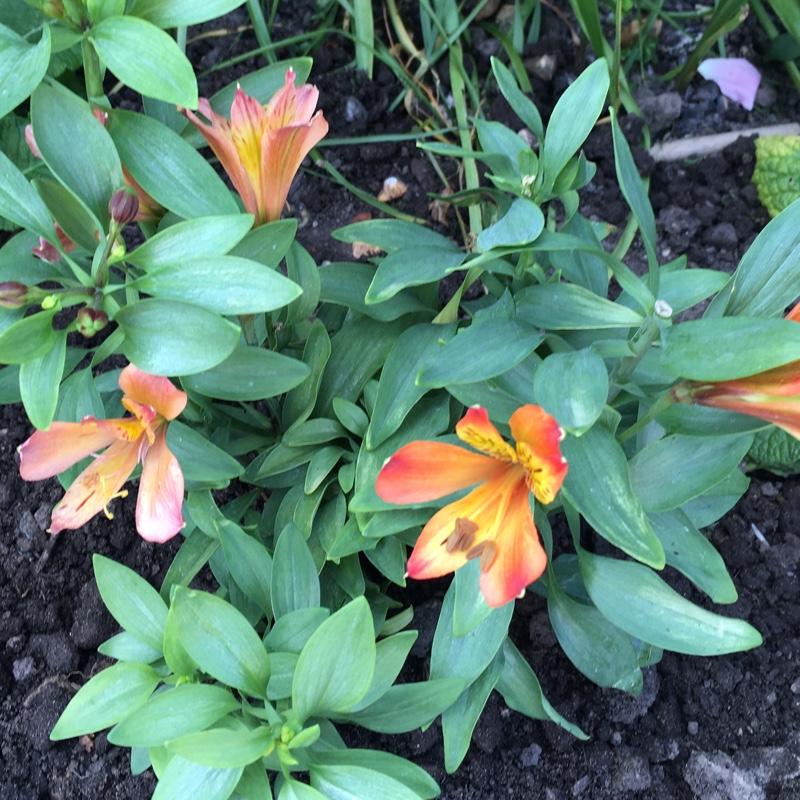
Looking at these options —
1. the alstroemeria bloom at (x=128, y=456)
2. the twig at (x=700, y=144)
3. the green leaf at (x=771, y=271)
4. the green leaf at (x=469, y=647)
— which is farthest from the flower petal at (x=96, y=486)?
the twig at (x=700, y=144)

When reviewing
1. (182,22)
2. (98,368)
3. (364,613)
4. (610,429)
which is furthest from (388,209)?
(364,613)

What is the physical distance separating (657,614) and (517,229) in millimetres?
515

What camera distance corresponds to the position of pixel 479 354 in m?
0.90

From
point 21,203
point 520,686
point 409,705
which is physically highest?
point 21,203

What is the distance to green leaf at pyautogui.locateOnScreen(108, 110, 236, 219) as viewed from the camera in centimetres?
90

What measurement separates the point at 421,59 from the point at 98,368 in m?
1.06

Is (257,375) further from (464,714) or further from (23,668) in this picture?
(23,668)

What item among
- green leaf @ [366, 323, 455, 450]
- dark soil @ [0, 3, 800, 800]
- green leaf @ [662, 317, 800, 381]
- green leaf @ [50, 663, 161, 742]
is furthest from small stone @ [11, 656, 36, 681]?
green leaf @ [662, 317, 800, 381]

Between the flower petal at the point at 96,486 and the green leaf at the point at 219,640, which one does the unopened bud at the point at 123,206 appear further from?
the green leaf at the point at 219,640

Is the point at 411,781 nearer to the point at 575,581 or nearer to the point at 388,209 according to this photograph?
the point at 575,581

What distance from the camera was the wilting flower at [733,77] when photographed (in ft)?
6.21

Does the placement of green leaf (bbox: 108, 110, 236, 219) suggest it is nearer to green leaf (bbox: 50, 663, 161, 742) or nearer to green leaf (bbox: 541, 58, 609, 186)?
green leaf (bbox: 541, 58, 609, 186)

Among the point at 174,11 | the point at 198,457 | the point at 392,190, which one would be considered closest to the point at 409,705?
the point at 198,457

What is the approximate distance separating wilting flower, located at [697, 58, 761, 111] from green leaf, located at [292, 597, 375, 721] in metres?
1.68
